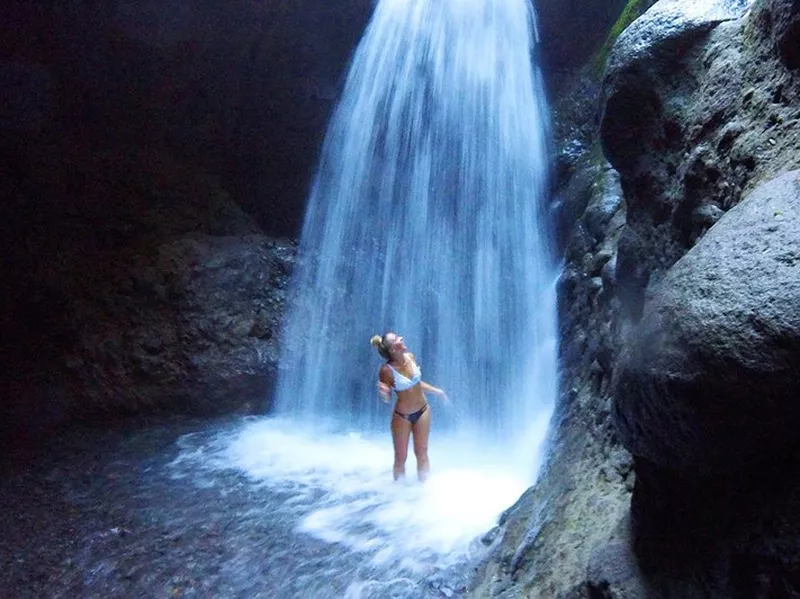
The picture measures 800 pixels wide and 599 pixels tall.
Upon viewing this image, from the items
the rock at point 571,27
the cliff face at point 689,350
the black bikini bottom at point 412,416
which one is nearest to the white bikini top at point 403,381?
the black bikini bottom at point 412,416

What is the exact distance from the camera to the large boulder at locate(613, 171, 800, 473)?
1.73 meters

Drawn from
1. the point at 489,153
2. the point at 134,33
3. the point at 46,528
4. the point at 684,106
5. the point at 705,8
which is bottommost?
the point at 46,528

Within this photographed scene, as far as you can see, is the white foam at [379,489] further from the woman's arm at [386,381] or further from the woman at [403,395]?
the woman's arm at [386,381]

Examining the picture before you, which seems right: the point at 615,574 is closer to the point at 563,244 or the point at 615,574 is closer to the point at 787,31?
the point at 787,31

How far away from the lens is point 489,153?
32.3ft

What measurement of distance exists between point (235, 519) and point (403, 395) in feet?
6.76

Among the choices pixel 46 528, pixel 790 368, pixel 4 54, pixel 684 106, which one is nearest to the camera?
pixel 790 368

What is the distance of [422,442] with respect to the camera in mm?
5977

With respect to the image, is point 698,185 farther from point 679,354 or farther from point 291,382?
point 291,382

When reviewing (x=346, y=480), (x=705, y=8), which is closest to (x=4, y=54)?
(x=346, y=480)

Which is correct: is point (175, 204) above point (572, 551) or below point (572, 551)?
above

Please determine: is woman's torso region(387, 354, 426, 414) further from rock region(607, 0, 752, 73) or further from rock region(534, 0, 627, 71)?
rock region(534, 0, 627, 71)

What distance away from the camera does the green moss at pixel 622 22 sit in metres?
6.81

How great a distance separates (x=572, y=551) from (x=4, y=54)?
1013 centimetres
